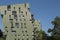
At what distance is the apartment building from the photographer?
89.0 meters

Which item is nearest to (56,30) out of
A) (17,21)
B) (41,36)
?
(41,36)

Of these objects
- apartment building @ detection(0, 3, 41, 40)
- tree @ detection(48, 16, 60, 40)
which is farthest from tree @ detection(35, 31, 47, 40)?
tree @ detection(48, 16, 60, 40)

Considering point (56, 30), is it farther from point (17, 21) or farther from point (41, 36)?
point (17, 21)

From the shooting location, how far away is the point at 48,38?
87812mm

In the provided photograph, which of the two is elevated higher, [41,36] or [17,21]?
[17,21]

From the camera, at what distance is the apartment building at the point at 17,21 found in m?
89.0

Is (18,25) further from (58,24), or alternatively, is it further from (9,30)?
(58,24)

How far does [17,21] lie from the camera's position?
307 ft

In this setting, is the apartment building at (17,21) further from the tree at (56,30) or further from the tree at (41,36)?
the tree at (56,30)

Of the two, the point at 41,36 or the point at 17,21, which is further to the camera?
the point at 17,21

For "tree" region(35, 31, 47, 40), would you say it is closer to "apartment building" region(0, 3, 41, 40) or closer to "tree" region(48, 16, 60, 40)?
"apartment building" region(0, 3, 41, 40)

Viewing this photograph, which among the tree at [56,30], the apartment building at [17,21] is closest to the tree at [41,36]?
the apartment building at [17,21]

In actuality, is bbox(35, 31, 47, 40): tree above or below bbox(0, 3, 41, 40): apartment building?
below

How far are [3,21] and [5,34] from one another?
4079 millimetres
